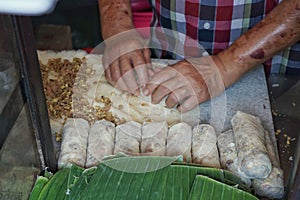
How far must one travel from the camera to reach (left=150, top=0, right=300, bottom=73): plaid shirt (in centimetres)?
169

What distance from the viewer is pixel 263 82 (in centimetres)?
168

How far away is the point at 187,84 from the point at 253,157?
0.41 metres

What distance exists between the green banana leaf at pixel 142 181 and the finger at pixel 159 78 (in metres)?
0.36

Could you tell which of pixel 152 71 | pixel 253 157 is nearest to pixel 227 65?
pixel 152 71

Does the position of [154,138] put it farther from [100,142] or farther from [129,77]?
[129,77]

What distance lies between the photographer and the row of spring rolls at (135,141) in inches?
51.7

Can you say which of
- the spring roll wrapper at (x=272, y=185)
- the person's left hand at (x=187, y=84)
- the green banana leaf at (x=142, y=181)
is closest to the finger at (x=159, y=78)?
the person's left hand at (x=187, y=84)

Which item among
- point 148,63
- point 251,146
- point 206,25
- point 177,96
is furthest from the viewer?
point 206,25

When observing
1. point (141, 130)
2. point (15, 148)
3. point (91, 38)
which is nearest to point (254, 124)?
point (141, 130)

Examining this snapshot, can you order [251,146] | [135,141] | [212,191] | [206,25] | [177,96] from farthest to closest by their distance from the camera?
[206,25]
[177,96]
[135,141]
[251,146]
[212,191]

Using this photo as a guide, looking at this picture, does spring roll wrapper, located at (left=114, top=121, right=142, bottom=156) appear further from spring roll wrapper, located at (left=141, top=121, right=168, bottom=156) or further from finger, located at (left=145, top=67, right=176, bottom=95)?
finger, located at (left=145, top=67, right=176, bottom=95)

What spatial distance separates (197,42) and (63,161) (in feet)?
2.44

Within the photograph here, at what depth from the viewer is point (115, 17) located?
5.86ft

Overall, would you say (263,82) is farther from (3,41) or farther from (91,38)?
(91,38)
